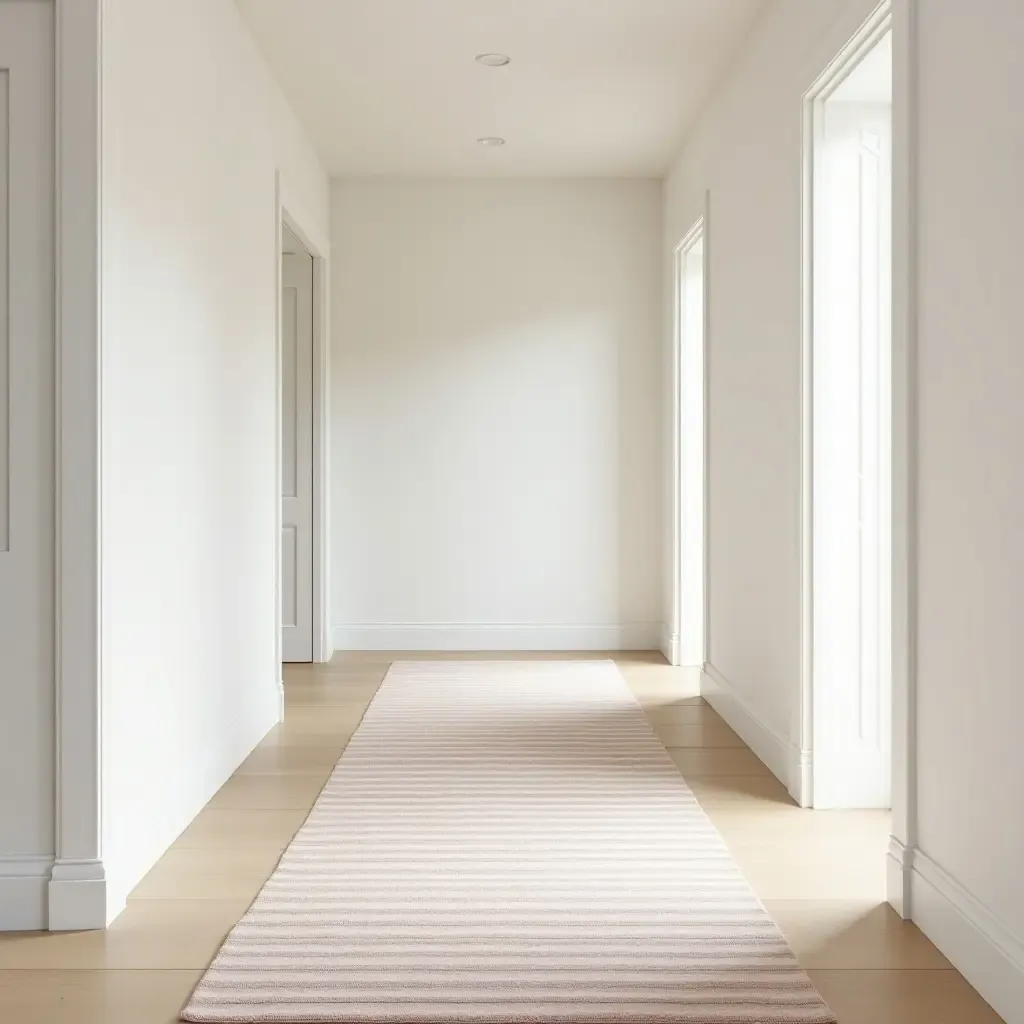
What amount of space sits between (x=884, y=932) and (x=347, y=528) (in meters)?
4.75

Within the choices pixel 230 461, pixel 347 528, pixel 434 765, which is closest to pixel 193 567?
pixel 230 461

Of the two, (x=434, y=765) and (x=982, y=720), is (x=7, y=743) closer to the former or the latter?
(x=434, y=765)

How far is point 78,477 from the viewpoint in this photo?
268 cm

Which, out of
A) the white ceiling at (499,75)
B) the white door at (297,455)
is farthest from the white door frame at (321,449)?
the white ceiling at (499,75)

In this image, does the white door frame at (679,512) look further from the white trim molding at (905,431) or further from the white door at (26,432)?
the white door at (26,432)

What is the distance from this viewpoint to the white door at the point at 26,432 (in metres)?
2.67

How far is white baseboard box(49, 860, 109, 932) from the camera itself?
106 inches

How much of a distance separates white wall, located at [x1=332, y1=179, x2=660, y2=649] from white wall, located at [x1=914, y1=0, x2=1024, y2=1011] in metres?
4.31

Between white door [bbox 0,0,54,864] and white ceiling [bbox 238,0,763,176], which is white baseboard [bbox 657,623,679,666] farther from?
white door [bbox 0,0,54,864]

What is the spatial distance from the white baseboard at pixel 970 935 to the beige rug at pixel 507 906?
0.34 metres

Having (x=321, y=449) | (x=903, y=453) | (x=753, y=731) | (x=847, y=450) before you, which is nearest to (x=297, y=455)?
(x=321, y=449)

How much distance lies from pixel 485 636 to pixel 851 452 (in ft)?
11.8

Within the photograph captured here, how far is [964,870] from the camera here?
8.00 ft

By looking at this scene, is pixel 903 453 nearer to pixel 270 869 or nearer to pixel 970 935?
pixel 970 935
